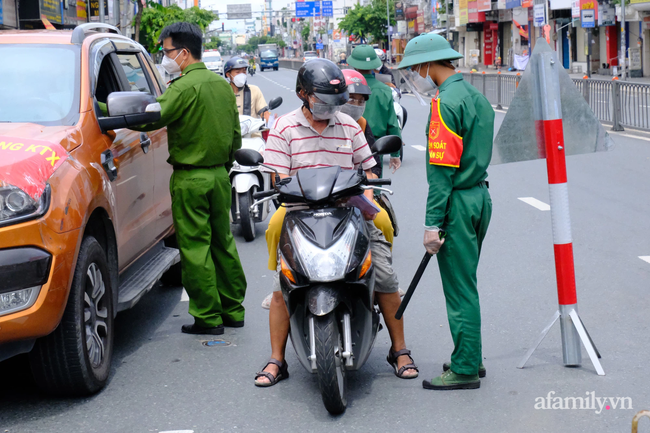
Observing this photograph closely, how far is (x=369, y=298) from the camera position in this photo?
173 inches

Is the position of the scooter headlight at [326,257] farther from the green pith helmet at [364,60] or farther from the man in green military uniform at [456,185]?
the green pith helmet at [364,60]

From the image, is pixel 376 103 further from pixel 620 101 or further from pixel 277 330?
pixel 620 101

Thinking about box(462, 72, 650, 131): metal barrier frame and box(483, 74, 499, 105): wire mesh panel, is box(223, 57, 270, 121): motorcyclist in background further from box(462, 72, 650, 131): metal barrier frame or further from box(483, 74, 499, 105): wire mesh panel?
box(483, 74, 499, 105): wire mesh panel

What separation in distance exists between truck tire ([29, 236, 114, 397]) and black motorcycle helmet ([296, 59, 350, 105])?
140cm

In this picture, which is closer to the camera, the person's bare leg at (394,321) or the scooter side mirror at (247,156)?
the scooter side mirror at (247,156)

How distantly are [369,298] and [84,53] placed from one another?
2.39 meters

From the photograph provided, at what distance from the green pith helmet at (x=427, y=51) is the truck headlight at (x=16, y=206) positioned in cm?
195

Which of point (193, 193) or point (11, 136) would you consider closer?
point (11, 136)

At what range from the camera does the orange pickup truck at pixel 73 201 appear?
4070 mm

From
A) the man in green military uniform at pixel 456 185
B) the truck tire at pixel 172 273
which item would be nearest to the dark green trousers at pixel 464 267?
the man in green military uniform at pixel 456 185

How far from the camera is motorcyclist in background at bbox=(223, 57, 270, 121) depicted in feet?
34.1

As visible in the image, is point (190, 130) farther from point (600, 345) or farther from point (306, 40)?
point (306, 40)

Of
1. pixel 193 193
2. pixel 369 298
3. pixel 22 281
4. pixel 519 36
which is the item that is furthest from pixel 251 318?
pixel 519 36

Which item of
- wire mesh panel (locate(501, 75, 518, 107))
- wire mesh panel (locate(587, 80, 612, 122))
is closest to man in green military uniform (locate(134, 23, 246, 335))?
wire mesh panel (locate(587, 80, 612, 122))
